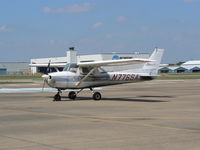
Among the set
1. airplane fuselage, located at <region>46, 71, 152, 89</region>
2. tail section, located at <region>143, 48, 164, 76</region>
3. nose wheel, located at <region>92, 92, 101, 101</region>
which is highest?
tail section, located at <region>143, 48, 164, 76</region>

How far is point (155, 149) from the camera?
9.48 m

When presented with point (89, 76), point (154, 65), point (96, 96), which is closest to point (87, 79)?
point (89, 76)

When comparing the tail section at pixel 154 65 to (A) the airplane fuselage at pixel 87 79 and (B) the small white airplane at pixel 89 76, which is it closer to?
(B) the small white airplane at pixel 89 76

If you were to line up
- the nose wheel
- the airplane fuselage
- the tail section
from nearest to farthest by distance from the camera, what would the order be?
1. the airplane fuselage
2. the nose wheel
3. the tail section

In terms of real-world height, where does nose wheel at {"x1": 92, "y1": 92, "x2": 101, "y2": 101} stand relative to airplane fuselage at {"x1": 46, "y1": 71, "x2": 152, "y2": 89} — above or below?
below

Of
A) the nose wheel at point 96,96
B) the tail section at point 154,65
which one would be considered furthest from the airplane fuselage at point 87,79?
the nose wheel at point 96,96

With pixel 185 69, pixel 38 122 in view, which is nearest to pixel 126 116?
pixel 38 122

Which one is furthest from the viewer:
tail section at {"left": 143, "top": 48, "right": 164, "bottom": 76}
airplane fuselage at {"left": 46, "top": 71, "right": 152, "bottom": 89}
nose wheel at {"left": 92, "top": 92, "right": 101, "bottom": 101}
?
tail section at {"left": 143, "top": 48, "right": 164, "bottom": 76}

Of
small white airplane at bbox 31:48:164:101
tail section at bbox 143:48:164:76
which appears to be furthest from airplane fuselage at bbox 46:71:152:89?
tail section at bbox 143:48:164:76

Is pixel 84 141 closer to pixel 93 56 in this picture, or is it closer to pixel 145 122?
pixel 145 122

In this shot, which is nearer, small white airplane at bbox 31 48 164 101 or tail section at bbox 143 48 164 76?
small white airplane at bbox 31 48 164 101

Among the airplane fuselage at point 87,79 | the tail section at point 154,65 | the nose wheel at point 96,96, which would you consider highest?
the tail section at point 154,65

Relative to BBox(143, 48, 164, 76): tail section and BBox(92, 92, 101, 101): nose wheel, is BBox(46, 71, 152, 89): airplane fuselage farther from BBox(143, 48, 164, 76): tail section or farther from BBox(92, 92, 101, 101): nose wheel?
BBox(92, 92, 101, 101): nose wheel

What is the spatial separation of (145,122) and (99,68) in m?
13.6
